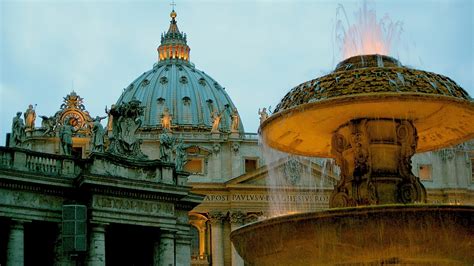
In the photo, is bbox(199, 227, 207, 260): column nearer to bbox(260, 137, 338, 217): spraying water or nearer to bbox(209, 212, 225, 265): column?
bbox(209, 212, 225, 265): column

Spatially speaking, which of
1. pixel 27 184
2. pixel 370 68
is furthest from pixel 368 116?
pixel 27 184

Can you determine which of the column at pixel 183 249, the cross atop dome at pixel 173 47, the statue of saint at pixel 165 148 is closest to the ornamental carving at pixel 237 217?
the statue of saint at pixel 165 148

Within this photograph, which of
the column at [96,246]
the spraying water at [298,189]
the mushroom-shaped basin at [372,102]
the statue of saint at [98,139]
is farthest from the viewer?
the spraying water at [298,189]

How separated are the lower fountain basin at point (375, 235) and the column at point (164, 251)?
1442cm

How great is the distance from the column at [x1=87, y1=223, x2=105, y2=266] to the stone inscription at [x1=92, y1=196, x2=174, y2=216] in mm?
735

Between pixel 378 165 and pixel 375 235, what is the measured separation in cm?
241

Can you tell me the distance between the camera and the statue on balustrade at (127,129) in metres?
28.1

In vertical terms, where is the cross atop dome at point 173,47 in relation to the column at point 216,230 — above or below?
above

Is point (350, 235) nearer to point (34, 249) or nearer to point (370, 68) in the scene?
point (370, 68)

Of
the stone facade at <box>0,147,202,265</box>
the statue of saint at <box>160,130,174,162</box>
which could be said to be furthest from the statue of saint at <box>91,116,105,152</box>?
the statue of saint at <box>160,130,174,162</box>

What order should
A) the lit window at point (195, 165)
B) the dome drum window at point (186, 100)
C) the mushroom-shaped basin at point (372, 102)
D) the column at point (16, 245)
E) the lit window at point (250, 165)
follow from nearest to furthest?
the mushroom-shaped basin at point (372, 102)
the column at point (16, 245)
the lit window at point (195, 165)
the lit window at point (250, 165)
the dome drum window at point (186, 100)

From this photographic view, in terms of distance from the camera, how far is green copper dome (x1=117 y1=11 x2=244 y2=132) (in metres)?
94.9

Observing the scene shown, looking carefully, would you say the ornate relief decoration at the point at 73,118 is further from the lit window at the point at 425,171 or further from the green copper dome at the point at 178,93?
the green copper dome at the point at 178,93

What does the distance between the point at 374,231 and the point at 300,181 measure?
4252 cm
